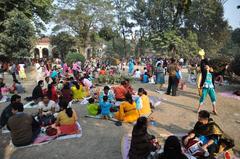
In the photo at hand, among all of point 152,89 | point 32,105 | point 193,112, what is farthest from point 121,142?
point 152,89

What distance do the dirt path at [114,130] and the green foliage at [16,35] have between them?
14.5 m

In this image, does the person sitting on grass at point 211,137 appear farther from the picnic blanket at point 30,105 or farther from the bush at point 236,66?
the bush at point 236,66

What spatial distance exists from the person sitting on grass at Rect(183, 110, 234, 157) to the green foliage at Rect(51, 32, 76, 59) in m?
35.7

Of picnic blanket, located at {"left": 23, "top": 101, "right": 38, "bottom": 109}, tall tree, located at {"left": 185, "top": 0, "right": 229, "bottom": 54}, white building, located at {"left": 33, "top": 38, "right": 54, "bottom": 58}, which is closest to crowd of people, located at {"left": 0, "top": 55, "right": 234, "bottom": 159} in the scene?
picnic blanket, located at {"left": 23, "top": 101, "right": 38, "bottom": 109}

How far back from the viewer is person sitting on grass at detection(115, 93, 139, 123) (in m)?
8.09

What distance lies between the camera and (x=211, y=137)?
5.61 metres

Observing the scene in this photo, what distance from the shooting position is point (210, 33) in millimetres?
48344

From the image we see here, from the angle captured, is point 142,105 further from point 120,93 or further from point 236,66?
point 236,66

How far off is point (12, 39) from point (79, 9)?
15545mm

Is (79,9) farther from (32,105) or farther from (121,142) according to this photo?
(121,142)

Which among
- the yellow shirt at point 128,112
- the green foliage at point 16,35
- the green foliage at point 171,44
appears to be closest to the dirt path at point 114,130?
the yellow shirt at point 128,112

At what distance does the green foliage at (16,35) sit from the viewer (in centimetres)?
2384

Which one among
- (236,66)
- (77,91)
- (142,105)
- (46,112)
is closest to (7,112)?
(46,112)

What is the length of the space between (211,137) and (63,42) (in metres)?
37.6
